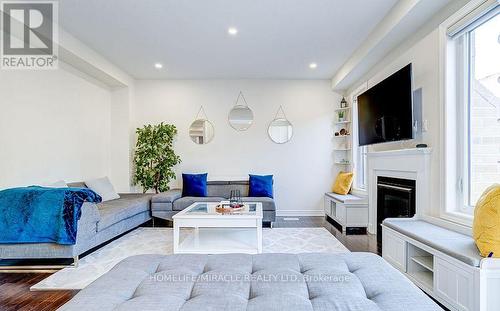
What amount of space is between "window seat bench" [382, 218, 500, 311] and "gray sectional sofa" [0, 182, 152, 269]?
124 inches

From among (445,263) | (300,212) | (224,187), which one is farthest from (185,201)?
(445,263)

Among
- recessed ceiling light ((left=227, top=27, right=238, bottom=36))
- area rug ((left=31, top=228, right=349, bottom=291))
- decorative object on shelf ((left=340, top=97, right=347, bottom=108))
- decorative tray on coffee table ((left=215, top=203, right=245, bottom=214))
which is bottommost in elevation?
area rug ((left=31, top=228, right=349, bottom=291))

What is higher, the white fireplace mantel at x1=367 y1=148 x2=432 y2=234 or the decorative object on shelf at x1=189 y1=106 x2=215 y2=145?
the decorative object on shelf at x1=189 y1=106 x2=215 y2=145

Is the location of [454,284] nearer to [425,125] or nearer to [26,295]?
[425,125]

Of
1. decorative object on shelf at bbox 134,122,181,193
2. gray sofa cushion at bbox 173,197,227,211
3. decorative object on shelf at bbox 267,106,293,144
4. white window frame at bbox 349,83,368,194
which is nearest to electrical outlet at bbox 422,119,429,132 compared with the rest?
white window frame at bbox 349,83,368,194

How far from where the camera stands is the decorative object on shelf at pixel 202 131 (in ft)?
19.5

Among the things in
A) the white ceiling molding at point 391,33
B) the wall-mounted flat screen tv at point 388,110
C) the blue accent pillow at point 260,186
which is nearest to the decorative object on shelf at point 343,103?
the white ceiling molding at point 391,33

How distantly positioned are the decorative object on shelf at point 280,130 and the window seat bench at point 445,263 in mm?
3248

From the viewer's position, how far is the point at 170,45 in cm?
422

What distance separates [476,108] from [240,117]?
13.3ft

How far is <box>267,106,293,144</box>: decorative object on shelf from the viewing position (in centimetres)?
594

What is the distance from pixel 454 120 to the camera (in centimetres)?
272

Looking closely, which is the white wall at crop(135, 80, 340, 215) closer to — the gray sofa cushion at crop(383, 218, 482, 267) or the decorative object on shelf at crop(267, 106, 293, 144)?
the decorative object on shelf at crop(267, 106, 293, 144)

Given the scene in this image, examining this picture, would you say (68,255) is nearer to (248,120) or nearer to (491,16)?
(248,120)
